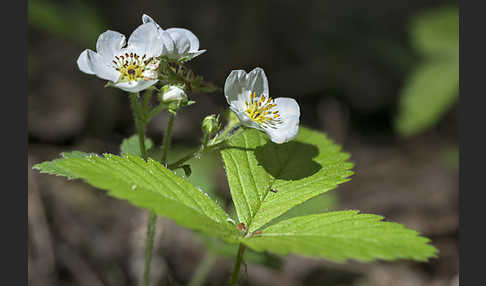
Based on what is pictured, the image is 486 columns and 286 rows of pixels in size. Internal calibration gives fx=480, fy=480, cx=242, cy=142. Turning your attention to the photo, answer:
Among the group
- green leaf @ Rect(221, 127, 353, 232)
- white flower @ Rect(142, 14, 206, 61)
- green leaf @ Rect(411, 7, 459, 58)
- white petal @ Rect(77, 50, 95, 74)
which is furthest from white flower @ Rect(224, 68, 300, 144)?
green leaf @ Rect(411, 7, 459, 58)

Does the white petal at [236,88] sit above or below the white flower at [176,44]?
below

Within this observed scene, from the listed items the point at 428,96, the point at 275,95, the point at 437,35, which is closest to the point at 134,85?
the point at 428,96

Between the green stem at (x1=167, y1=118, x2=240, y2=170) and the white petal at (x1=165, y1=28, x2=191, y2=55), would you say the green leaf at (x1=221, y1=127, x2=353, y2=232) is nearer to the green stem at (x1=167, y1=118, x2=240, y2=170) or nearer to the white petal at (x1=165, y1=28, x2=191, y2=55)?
the green stem at (x1=167, y1=118, x2=240, y2=170)

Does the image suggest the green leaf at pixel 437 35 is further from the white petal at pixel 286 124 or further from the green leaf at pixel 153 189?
the green leaf at pixel 153 189

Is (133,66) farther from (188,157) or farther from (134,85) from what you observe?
(188,157)

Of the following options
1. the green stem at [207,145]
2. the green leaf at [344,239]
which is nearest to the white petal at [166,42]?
the green stem at [207,145]

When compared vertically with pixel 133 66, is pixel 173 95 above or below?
below
